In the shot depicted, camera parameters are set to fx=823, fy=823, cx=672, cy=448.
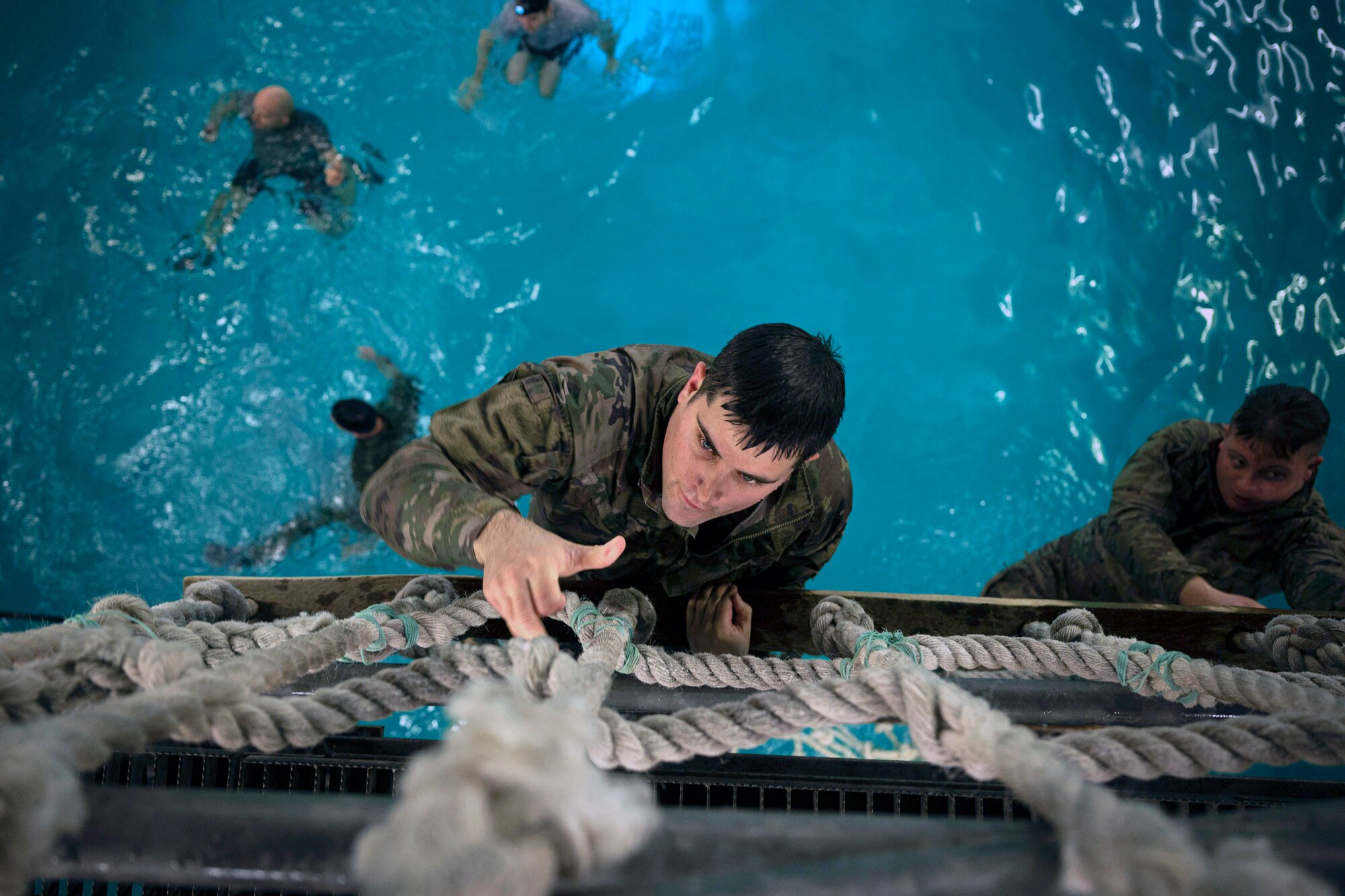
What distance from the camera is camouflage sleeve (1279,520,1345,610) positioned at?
91.0 inches

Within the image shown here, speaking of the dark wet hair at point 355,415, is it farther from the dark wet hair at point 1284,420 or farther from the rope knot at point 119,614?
the dark wet hair at point 1284,420

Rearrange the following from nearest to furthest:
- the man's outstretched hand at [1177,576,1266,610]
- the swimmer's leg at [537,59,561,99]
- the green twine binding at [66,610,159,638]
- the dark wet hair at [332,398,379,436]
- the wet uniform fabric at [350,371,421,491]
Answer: the green twine binding at [66,610,159,638] < the man's outstretched hand at [1177,576,1266,610] < the dark wet hair at [332,398,379,436] < the wet uniform fabric at [350,371,421,491] < the swimmer's leg at [537,59,561,99]

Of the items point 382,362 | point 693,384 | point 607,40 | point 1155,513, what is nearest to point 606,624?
point 693,384

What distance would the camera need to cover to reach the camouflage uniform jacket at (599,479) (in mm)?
1558

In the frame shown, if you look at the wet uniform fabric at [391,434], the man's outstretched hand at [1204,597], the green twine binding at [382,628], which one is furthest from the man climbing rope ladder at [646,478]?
the wet uniform fabric at [391,434]

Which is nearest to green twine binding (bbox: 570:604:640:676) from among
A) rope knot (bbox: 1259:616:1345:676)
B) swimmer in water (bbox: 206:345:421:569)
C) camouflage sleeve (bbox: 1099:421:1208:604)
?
rope knot (bbox: 1259:616:1345:676)

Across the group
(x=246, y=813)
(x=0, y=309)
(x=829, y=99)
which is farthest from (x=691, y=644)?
(x=0, y=309)

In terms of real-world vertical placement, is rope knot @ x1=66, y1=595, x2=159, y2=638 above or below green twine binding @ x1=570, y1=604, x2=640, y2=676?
above

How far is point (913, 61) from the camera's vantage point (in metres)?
5.51

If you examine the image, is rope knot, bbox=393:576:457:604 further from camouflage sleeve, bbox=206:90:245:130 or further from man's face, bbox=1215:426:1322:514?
camouflage sleeve, bbox=206:90:245:130

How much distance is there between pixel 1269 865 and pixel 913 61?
592cm

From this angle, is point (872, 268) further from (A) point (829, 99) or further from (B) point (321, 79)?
(B) point (321, 79)

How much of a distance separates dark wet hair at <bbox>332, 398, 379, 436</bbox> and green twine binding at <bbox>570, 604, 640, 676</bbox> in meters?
2.73

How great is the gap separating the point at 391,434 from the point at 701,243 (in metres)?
2.51
